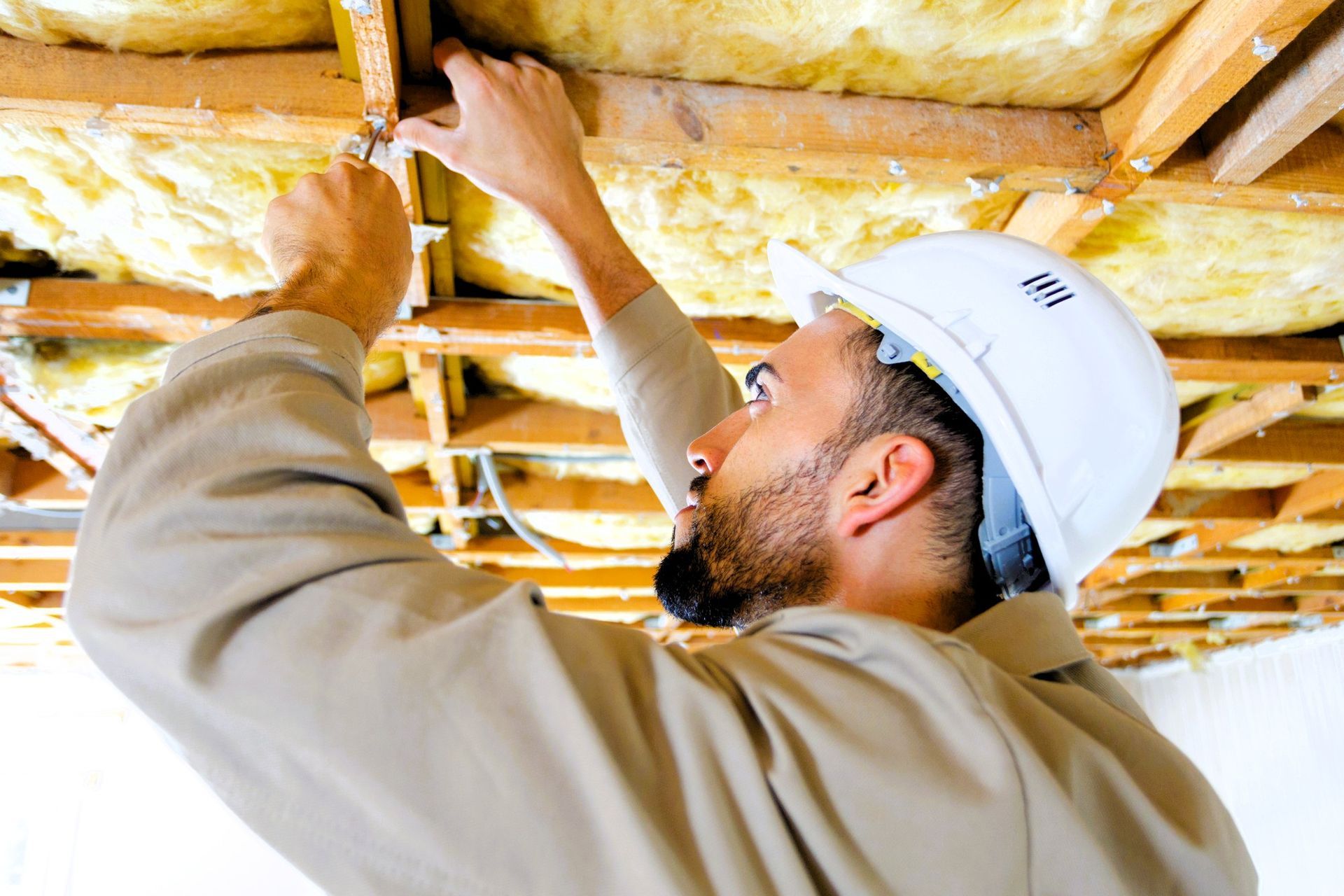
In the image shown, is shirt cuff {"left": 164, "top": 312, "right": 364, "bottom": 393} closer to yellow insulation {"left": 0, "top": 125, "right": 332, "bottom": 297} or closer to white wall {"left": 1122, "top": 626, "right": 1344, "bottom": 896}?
yellow insulation {"left": 0, "top": 125, "right": 332, "bottom": 297}

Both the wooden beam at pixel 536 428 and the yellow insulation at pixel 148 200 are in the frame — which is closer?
the yellow insulation at pixel 148 200

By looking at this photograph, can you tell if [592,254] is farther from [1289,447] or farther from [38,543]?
[38,543]

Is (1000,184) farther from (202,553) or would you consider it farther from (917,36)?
(202,553)

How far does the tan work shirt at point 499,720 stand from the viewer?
61cm

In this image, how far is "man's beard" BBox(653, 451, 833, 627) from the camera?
1.02 metres

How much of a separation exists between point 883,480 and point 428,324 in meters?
1.57

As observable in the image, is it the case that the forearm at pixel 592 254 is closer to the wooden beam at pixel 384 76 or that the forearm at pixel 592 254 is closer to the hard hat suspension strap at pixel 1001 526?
the wooden beam at pixel 384 76

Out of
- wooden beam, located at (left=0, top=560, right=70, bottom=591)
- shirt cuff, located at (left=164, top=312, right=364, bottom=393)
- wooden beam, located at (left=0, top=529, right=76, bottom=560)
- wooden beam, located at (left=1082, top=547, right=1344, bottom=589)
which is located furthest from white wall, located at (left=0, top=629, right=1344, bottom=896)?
shirt cuff, located at (left=164, top=312, right=364, bottom=393)

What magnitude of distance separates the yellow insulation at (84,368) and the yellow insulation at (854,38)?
1.37 metres

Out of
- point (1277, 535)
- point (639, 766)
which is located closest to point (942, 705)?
point (639, 766)

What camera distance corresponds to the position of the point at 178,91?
1575 mm

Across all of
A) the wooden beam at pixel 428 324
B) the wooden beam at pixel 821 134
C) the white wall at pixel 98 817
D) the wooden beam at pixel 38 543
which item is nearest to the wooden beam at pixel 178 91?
the wooden beam at pixel 821 134

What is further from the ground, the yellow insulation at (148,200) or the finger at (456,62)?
the yellow insulation at (148,200)

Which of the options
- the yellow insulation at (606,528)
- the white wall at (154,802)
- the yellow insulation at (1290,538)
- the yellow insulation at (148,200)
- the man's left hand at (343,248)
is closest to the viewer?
the man's left hand at (343,248)
